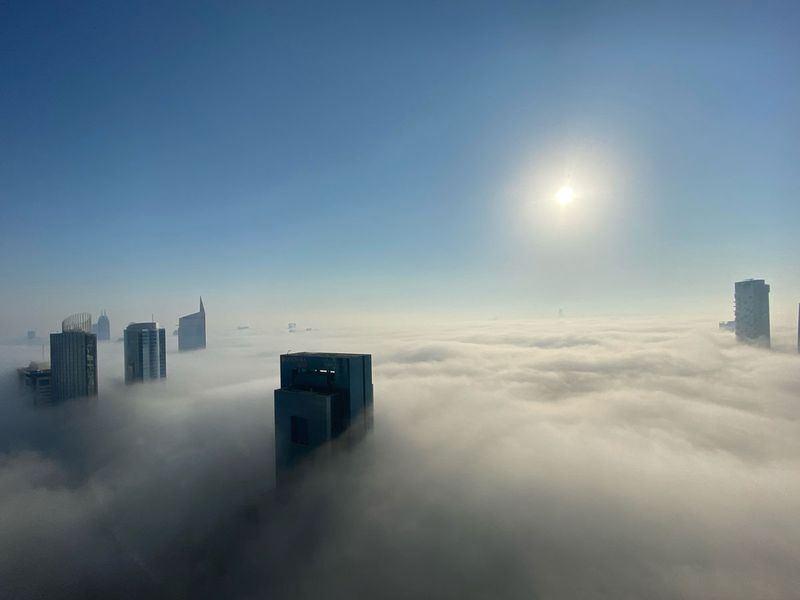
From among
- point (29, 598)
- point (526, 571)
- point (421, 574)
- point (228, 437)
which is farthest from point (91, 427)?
point (526, 571)

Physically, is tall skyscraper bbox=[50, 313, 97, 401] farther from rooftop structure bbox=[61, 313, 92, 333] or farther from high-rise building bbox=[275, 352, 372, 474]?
high-rise building bbox=[275, 352, 372, 474]

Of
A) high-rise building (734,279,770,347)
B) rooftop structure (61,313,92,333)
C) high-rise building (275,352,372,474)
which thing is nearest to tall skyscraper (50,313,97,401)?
rooftop structure (61,313,92,333)

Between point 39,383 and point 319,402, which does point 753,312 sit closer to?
point 319,402

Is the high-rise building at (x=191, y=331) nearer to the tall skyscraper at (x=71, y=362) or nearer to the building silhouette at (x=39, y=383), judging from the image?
the building silhouette at (x=39, y=383)

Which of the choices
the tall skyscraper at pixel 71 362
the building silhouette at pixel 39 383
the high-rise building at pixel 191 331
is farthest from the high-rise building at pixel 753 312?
the high-rise building at pixel 191 331

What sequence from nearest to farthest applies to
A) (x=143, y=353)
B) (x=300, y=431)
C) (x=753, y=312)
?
(x=300, y=431) → (x=143, y=353) → (x=753, y=312)

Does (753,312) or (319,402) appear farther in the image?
(753,312)

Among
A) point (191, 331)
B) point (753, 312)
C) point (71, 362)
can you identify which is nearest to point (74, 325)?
point (71, 362)
